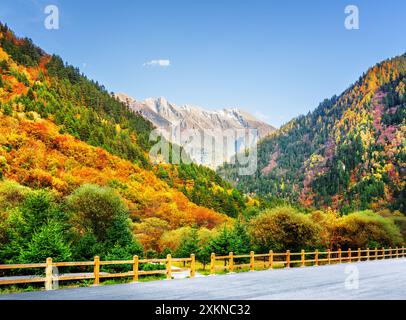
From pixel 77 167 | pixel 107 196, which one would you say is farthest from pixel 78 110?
pixel 107 196

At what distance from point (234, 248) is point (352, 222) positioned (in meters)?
35.5

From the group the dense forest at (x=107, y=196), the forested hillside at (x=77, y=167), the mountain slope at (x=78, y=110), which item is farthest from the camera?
the mountain slope at (x=78, y=110)

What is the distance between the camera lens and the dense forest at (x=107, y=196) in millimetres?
34062

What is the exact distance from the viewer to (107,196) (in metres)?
53.5

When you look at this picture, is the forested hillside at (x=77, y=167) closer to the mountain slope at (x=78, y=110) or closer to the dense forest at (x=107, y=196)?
the dense forest at (x=107, y=196)

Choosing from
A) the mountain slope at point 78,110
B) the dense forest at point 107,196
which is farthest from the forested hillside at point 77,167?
the mountain slope at point 78,110

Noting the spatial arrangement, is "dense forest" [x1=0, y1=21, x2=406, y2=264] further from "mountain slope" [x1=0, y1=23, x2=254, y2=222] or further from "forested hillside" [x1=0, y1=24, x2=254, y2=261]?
"mountain slope" [x1=0, y1=23, x2=254, y2=222]

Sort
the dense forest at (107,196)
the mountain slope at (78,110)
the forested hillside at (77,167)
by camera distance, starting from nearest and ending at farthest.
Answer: the dense forest at (107,196) → the forested hillside at (77,167) → the mountain slope at (78,110)

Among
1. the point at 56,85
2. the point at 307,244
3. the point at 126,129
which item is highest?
the point at 56,85
